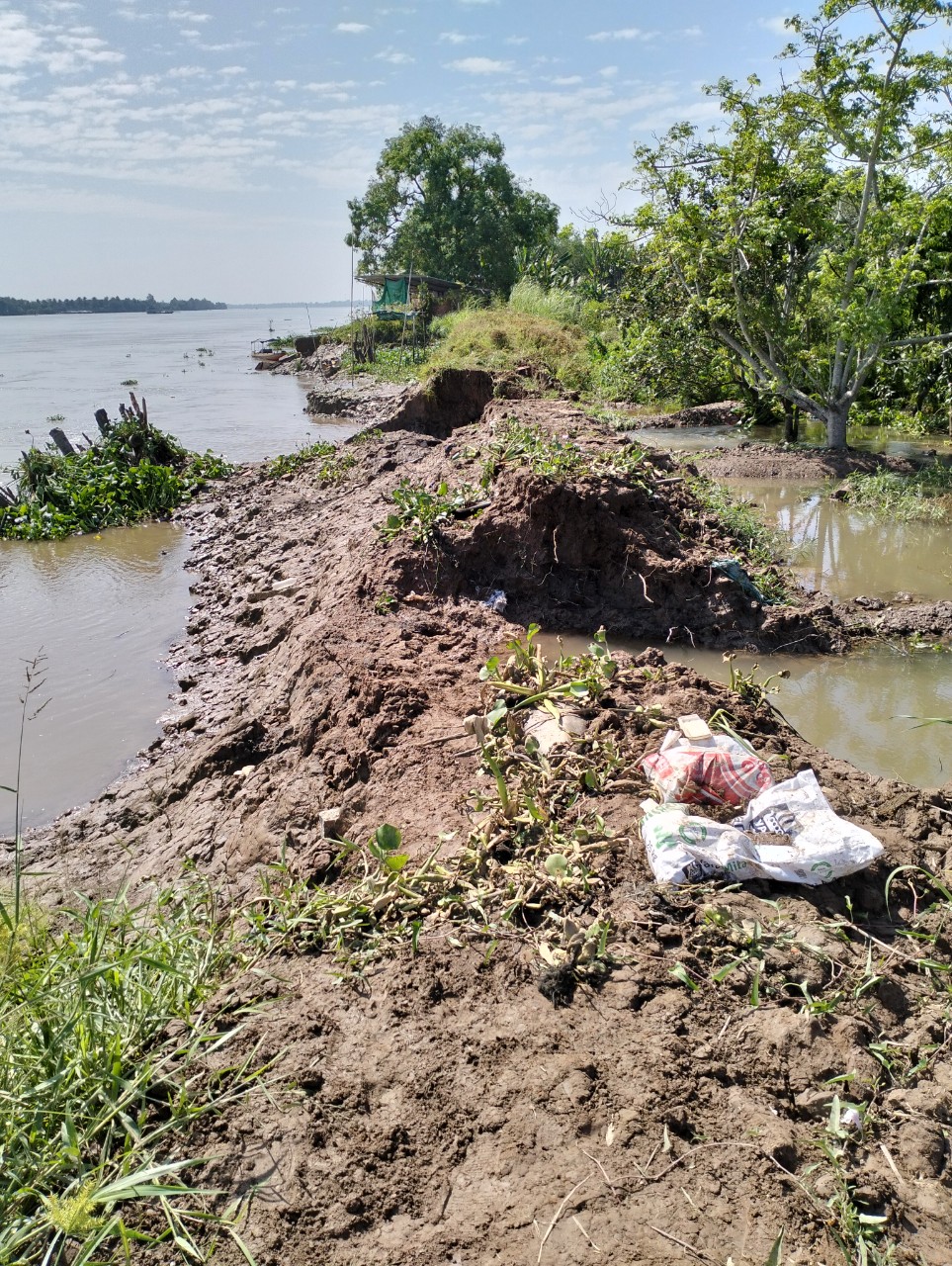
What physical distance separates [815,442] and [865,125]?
4.93 meters

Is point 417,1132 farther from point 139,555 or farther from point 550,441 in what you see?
point 139,555

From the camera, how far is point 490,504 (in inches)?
279

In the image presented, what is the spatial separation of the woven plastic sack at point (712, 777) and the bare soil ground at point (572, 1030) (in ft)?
0.47

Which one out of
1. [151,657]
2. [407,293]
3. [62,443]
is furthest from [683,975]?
[407,293]

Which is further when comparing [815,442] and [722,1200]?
[815,442]

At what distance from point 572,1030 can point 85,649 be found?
6917 millimetres

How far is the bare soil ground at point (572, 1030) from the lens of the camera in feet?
6.25

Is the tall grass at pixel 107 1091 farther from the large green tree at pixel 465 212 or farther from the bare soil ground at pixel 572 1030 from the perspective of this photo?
the large green tree at pixel 465 212

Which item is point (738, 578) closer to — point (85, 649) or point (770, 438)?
point (85, 649)

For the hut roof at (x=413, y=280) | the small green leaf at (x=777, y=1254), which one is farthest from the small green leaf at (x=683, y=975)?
the hut roof at (x=413, y=280)

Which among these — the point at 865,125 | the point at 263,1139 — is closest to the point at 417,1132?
the point at 263,1139

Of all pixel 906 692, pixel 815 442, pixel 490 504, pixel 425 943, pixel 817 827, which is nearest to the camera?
pixel 425 943

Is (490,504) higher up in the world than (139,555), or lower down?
higher up

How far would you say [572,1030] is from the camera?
2346 mm
